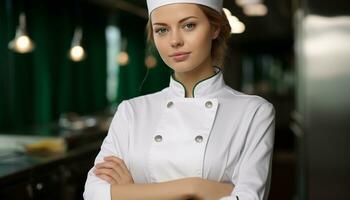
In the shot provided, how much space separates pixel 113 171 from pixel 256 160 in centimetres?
34

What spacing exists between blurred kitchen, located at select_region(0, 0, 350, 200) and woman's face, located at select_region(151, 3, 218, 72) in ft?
0.88

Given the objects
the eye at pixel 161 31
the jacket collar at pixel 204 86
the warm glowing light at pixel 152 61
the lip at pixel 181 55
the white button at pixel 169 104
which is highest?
the eye at pixel 161 31

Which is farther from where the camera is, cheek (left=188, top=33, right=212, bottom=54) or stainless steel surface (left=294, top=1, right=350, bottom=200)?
stainless steel surface (left=294, top=1, right=350, bottom=200)

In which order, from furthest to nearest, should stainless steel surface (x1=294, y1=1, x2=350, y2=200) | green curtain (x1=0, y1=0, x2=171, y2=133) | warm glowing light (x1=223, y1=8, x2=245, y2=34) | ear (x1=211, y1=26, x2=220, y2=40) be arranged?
green curtain (x1=0, y1=0, x2=171, y2=133) < stainless steel surface (x1=294, y1=1, x2=350, y2=200) < warm glowing light (x1=223, y1=8, x2=245, y2=34) < ear (x1=211, y1=26, x2=220, y2=40)

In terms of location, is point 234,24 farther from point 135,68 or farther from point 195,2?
point 135,68

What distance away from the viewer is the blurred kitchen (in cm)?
298

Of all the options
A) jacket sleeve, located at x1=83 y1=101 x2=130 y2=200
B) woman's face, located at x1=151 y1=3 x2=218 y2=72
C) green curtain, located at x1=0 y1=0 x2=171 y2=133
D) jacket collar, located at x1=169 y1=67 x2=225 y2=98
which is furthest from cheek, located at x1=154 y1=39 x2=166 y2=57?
green curtain, located at x1=0 y1=0 x2=171 y2=133

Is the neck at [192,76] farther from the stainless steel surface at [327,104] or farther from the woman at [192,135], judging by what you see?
the stainless steel surface at [327,104]

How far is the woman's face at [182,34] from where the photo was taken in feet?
3.62

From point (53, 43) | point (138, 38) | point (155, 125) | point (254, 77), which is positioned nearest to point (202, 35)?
point (155, 125)

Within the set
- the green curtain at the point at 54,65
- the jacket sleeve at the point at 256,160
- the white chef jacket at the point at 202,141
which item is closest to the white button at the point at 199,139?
the white chef jacket at the point at 202,141

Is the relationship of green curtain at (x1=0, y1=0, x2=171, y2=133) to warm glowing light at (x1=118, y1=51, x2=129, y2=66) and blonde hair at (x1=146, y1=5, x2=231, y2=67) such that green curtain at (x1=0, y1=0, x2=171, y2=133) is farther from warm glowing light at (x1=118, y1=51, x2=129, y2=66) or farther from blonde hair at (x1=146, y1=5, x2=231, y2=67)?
blonde hair at (x1=146, y1=5, x2=231, y2=67)

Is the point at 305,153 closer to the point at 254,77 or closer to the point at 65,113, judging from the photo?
the point at 65,113

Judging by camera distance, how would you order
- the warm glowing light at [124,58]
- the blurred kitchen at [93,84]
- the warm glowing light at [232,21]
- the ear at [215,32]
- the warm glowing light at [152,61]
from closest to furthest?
the ear at [215,32]
the warm glowing light at [232,21]
the warm glowing light at [152,61]
the blurred kitchen at [93,84]
the warm glowing light at [124,58]
